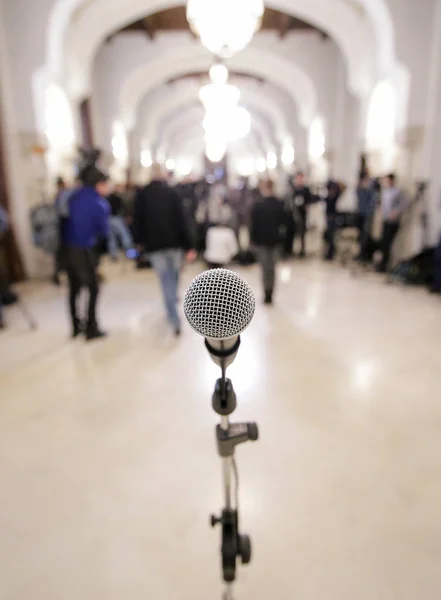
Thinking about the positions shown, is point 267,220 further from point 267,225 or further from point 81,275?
point 81,275

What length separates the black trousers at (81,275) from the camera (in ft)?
13.5

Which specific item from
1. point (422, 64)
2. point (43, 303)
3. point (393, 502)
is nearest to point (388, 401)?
point (393, 502)

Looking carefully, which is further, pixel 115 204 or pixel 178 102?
pixel 178 102

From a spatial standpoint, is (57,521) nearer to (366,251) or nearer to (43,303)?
(43,303)

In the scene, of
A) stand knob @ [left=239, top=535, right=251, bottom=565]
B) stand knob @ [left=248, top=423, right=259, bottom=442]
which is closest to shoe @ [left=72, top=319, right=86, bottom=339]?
stand knob @ [left=239, top=535, right=251, bottom=565]

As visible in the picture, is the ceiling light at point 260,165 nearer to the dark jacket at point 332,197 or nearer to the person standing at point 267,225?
the dark jacket at point 332,197

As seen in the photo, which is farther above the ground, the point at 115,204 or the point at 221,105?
the point at 221,105

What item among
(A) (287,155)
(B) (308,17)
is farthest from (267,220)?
(A) (287,155)

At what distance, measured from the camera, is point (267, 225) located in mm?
5059

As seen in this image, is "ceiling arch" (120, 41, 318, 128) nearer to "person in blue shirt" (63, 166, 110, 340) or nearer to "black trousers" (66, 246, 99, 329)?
"person in blue shirt" (63, 166, 110, 340)

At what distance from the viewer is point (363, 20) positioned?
7.66m

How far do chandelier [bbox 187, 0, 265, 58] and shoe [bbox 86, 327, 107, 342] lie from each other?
294 centimetres

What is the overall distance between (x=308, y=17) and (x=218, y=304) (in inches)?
362

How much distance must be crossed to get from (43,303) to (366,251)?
18.2 ft
